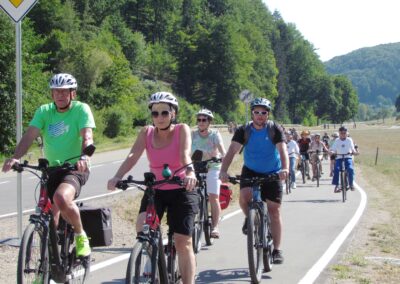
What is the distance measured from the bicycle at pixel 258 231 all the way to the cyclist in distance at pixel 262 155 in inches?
6.1

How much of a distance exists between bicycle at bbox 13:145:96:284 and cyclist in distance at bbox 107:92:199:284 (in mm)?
554

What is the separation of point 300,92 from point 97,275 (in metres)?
136

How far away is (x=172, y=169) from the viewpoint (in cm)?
558

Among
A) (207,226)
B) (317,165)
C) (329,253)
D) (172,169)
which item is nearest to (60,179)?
(172,169)

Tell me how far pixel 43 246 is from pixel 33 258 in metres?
0.13

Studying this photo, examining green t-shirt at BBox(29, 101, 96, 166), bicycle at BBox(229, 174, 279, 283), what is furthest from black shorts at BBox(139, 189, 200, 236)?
bicycle at BBox(229, 174, 279, 283)

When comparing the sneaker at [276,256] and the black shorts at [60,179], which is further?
the sneaker at [276,256]

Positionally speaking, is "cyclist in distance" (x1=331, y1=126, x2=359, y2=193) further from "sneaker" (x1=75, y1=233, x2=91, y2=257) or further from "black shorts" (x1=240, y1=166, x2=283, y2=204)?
"sneaker" (x1=75, y1=233, x2=91, y2=257)

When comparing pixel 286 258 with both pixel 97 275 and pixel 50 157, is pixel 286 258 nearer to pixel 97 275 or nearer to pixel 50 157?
pixel 97 275

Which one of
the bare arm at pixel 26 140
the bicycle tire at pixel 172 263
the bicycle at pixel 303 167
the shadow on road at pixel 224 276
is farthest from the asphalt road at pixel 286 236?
the bicycle at pixel 303 167

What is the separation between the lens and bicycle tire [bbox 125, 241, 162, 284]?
15.8ft

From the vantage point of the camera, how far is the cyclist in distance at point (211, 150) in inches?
371

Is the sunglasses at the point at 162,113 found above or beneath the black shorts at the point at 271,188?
above

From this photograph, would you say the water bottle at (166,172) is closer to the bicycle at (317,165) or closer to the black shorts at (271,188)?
the black shorts at (271,188)
